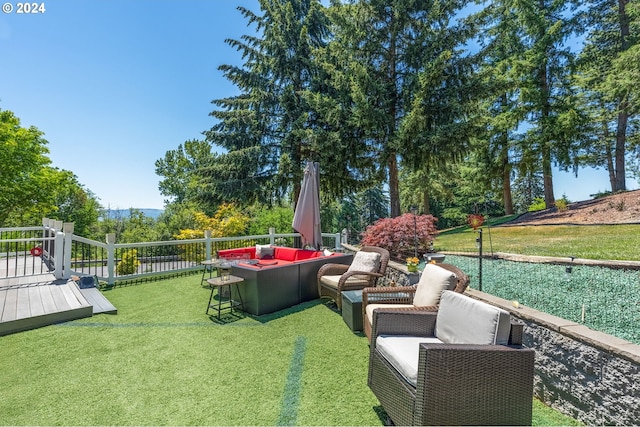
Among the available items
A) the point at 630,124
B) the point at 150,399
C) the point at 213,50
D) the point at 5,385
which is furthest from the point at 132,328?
the point at 630,124

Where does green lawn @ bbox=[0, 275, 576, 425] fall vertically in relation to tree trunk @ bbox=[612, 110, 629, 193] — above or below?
below

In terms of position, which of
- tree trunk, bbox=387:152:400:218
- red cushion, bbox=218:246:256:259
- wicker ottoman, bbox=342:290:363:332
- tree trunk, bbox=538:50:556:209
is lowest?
wicker ottoman, bbox=342:290:363:332

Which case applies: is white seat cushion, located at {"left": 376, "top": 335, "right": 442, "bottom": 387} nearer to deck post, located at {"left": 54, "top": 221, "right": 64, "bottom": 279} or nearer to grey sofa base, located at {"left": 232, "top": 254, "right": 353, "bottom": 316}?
grey sofa base, located at {"left": 232, "top": 254, "right": 353, "bottom": 316}

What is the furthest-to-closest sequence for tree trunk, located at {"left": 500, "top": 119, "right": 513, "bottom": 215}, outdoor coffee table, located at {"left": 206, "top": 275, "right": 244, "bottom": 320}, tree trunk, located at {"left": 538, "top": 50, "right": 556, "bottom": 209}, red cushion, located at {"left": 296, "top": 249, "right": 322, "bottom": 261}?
tree trunk, located at {"left": 500, "top": 119, "right": 513, "bottom": 215} < tree trunk, located at {"left": 538, "top": 50, "right": 556, "bottom": 209} < red cushion, located at {"left": 296, "top": 249, "right": 322, "bottom": 261} < outdoor coffee table, located at {"left": 206, "top": 275, "right": 244, "bottom": 320}

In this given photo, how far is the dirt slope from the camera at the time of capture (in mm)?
9750

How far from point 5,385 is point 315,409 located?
2.85 m

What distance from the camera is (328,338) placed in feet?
12.1

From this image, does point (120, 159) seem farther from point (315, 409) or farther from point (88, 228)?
point (315, 409)

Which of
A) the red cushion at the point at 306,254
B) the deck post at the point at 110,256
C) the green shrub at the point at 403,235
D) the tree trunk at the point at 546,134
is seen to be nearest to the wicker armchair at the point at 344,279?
the red cushion at the point at 306,254

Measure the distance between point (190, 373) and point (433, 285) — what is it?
2549 millimetres

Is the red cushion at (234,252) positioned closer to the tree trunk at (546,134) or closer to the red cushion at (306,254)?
the red cushion at (306,254)

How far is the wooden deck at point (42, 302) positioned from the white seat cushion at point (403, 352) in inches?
178

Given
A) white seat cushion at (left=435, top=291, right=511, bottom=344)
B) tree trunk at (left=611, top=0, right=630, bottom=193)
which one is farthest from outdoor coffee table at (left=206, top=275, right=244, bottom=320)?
tree trunk at (left=611, top=0, right=630, bottom=193)

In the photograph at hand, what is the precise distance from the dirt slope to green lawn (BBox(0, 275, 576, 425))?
10.9 m
